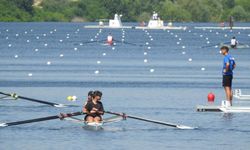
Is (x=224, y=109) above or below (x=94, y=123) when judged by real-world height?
above

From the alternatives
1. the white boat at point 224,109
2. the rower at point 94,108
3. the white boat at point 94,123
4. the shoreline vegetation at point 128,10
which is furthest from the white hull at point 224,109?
the shoreline vegetation at point 128,10

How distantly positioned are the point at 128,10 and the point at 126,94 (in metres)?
153

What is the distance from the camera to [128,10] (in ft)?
645

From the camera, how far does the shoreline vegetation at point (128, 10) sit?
615 ft

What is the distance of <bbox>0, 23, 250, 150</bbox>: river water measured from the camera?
31.0m

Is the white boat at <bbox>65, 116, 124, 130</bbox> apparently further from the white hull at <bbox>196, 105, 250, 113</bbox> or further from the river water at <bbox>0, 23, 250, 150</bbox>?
the white hull at <bbox>196, 105, 250, 113</bbox>

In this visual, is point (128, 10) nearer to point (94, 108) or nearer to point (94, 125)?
point (94, 125)

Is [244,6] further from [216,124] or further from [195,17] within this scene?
[216,124]

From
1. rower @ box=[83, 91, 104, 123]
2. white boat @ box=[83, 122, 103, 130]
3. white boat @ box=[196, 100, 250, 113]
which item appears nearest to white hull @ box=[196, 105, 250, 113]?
white boat @ box=[196, 100, 250, 113]

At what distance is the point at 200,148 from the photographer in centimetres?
2966

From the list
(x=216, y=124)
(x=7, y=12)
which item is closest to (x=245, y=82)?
(x=216, y=124)

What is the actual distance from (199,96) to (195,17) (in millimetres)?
149861

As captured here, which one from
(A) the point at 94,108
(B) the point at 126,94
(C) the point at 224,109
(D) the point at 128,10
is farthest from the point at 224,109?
(D) the point at 128,10

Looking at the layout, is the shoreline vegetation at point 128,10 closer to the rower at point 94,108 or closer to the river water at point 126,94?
the river water at point 126,94
